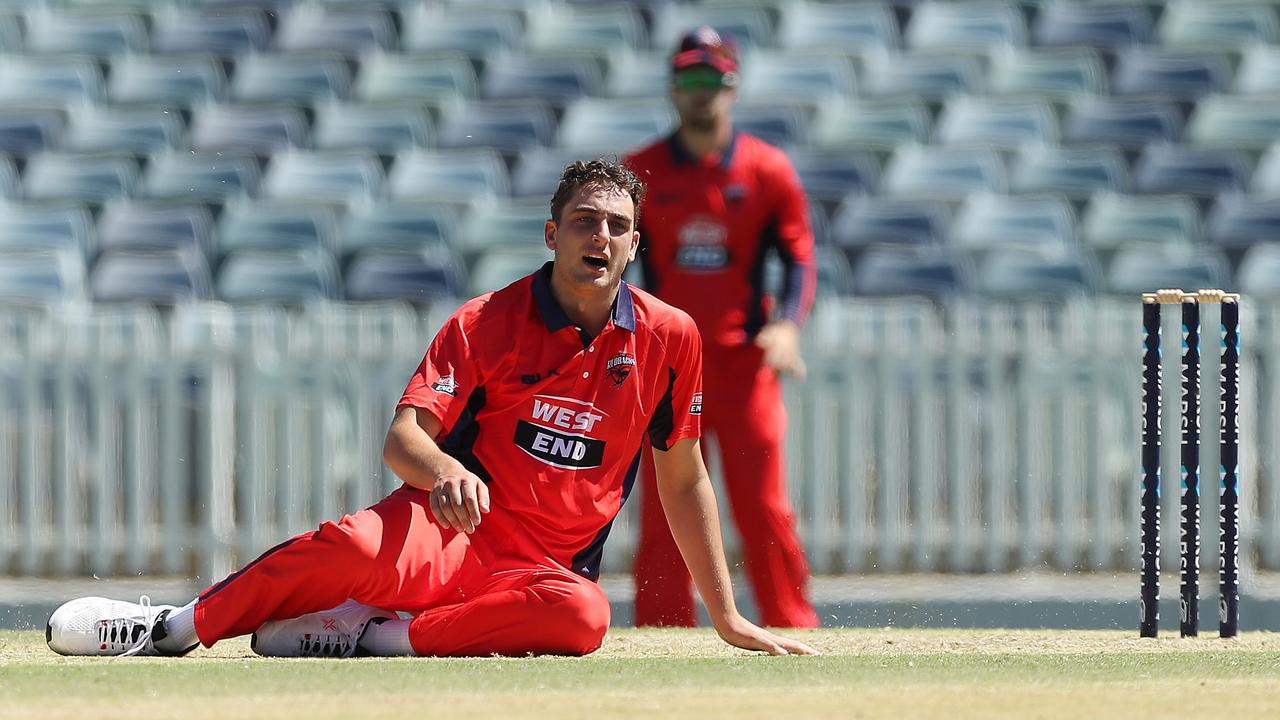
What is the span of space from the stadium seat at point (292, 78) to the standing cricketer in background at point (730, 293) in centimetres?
759

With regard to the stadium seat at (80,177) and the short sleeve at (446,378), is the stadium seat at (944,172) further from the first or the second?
the short sleeve at (446,378)

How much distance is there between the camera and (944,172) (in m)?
12.9

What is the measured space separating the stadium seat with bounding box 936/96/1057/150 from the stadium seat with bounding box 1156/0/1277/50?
50.5 inches

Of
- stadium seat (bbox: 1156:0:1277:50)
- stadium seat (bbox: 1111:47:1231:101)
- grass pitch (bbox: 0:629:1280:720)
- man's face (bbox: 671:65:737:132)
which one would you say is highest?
stadium seat (bbox: 1156:0:1277:50)

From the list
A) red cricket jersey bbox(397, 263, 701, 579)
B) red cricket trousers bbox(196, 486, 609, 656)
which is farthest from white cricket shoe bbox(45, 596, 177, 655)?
red cricket jersey bbox(397, 263, 701, 579)

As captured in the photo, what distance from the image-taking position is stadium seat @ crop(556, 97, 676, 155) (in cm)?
1314

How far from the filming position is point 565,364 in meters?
4.95

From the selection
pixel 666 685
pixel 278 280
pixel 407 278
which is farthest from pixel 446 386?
pixel 278 280

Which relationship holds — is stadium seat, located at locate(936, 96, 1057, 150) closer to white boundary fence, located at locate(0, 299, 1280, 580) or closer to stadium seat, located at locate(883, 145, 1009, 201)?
stadium seat, located at locate(883, 145, 1009, 201)

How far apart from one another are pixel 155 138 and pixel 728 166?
25.4ft

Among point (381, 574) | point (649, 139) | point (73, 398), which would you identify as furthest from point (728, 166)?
point (649, 139)

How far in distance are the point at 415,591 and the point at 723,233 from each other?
8.03 ft

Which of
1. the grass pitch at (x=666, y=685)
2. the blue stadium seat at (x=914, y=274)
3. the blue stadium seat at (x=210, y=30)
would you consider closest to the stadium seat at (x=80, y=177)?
the blue stadium seat at (x=210, y=30)

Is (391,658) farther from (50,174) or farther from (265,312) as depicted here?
(50,174)
